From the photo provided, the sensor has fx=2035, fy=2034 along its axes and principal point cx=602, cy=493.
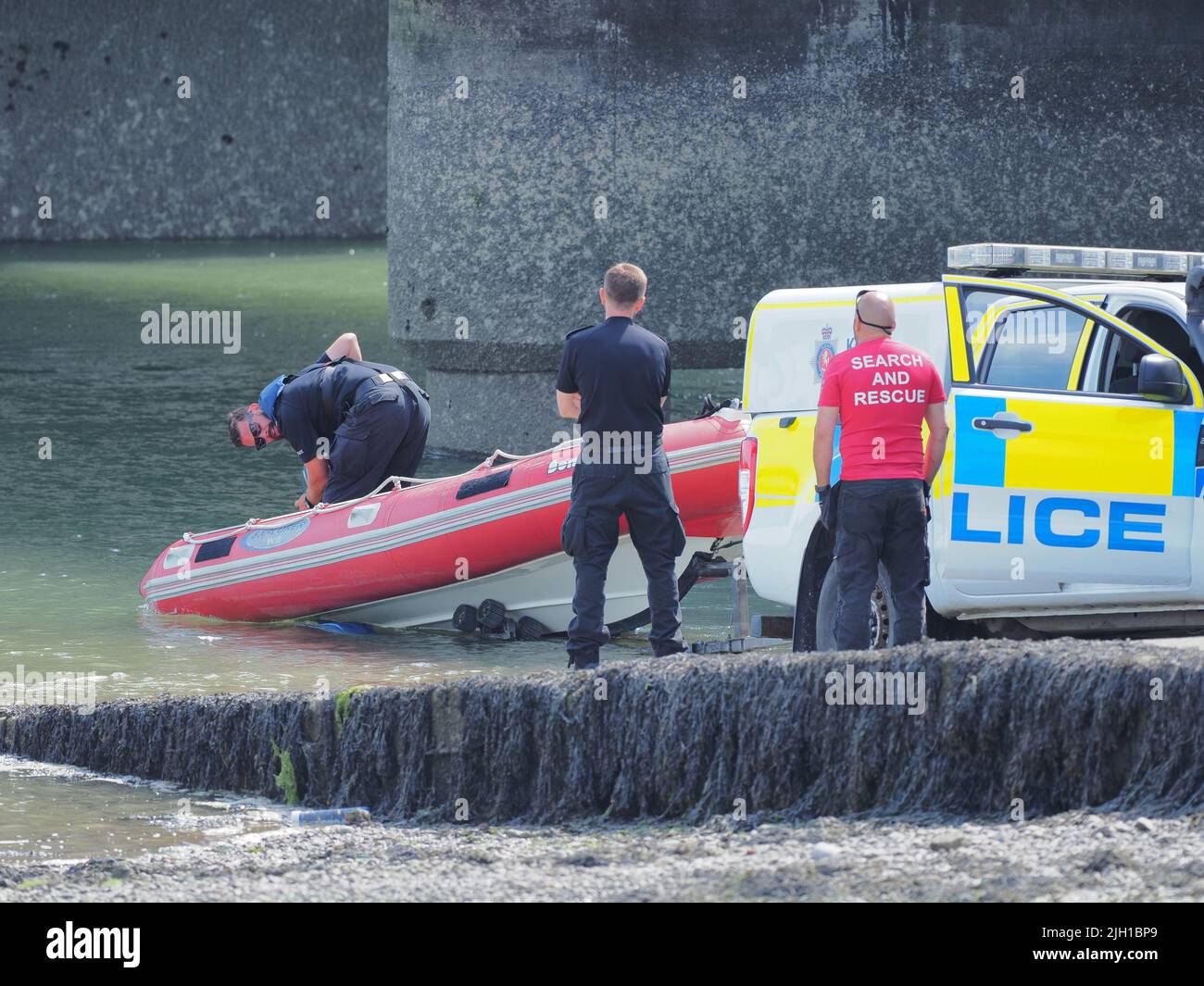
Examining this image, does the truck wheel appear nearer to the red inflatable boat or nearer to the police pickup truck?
the police pickup truck

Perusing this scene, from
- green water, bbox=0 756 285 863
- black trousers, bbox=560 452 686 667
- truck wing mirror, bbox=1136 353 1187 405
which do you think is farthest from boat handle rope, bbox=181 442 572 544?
truck wing mirror, bbox=1136 353 1187 405

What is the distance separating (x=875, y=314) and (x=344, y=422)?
161 inches

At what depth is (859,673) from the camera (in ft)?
21.6

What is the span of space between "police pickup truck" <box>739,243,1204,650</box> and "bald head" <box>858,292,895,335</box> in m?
0.23

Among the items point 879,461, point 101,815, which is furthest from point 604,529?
point 101,815

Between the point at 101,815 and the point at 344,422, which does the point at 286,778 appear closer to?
the point at 101,815

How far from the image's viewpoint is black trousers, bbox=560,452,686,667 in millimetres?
8242

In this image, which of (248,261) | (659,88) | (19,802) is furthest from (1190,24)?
(248,261)

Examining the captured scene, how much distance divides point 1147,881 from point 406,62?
11.4 meters

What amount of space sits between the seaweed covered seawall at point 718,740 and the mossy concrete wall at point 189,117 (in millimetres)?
30090

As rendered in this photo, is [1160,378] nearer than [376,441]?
Yes

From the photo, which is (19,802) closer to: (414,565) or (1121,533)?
(414,565)

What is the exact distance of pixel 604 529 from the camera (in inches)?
326

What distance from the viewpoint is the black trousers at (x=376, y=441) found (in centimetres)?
1073
